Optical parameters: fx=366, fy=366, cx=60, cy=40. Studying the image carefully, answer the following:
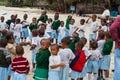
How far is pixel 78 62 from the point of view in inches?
309

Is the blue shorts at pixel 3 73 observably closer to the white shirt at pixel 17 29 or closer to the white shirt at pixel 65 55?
the white shirt at pixel 65 55

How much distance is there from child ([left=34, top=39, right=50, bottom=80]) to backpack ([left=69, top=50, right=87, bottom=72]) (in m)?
0.75

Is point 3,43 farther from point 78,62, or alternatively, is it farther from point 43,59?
point 78,62

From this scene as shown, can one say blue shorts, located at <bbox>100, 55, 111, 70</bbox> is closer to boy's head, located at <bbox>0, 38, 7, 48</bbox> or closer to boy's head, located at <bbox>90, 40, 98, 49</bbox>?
boy's head, located at <bbox>90, 40, 98, 49</bbox>

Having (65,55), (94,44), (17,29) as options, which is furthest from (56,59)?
(17,29)

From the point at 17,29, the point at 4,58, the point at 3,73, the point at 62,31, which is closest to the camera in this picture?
the point at 4,58

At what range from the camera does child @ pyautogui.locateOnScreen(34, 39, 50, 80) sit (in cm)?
717

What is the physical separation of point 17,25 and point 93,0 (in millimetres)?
24108

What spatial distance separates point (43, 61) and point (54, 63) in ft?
0.73

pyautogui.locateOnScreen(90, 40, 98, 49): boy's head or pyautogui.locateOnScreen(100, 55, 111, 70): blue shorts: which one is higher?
pyautogui.locateOnScreen(90, 40, 98, 49): boy's head

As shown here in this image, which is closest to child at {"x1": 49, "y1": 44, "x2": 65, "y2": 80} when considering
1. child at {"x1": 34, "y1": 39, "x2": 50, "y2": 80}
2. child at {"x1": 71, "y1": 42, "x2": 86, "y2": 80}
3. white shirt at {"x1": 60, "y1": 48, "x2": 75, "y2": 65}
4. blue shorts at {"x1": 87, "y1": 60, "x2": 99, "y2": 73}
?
child at {"x1": 34, "y1": 39, "x2": 50, "y2": 80}

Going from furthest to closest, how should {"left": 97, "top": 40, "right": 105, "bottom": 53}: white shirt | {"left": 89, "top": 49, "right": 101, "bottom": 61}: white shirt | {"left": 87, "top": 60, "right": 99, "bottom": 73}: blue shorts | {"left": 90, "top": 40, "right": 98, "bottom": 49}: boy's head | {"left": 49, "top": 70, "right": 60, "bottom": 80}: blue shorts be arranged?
{"left": 97, "top": 40, "right": 105, "bottom": 53}: white shirt, {"left": 87, "top": 60, "right": 99, "bottom": 73}: blue shorts, {"left": 89, "top": 49, "right": 101, "bottom": 61}: white shirt, {"left": 90, "top": 40, "right": 98, "bottom": 49}: boy's head, {"left": 49, "top": 70, "right": 60, "bottom": 80}: blue shorts

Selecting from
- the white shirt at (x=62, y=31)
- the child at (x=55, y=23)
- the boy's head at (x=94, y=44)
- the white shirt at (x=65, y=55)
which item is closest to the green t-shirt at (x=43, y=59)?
the white shirt at (x=65, y=55)

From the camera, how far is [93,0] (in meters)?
36.7
